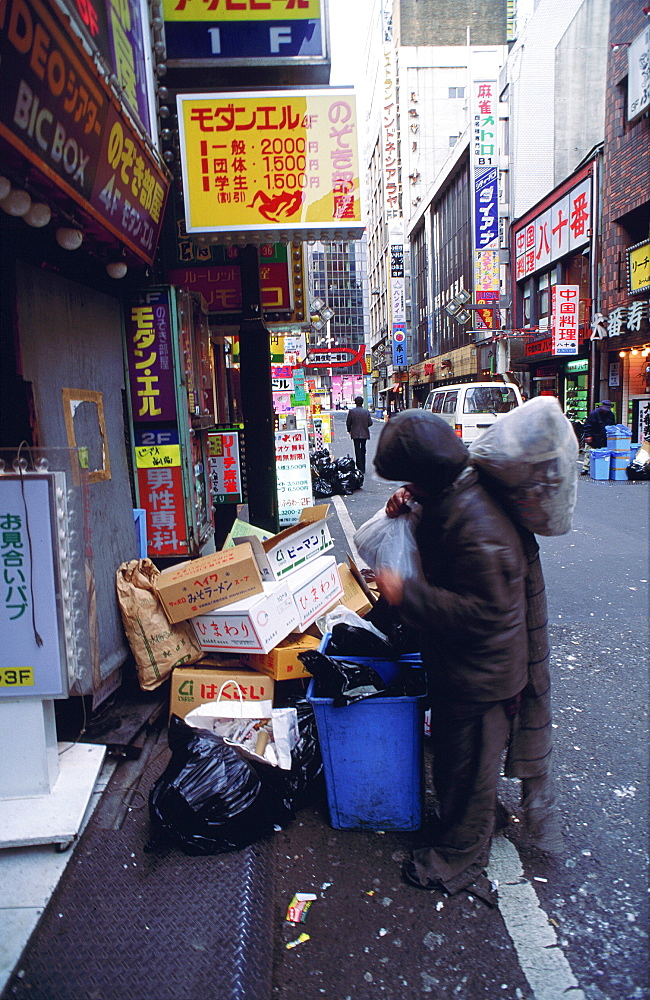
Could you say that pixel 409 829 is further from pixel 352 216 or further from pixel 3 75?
pixel 352 216

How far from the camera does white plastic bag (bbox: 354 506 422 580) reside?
2.32 meters

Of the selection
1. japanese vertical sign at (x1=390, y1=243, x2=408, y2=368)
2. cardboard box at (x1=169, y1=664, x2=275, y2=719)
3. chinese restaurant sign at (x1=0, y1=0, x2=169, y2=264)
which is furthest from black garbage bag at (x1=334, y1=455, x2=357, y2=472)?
japanese vertical sign at (x1=390, y1=243, x2=408, y2=368)

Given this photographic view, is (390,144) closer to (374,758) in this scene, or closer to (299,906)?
(374,758)

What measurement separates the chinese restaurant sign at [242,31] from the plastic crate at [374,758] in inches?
185

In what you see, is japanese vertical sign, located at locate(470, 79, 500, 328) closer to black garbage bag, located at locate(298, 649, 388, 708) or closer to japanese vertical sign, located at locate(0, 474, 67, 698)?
black garbage bag, located at locate(298, 649, 388, 708)

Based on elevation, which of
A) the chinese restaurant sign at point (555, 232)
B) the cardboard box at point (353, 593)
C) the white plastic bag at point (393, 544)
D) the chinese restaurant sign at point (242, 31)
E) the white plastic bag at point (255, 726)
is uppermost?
the chinese restaurant sign at point (555, 232)

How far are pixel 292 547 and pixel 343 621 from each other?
3.40 feet

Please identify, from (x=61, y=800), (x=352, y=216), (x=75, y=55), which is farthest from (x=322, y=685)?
(x=352, y=216)

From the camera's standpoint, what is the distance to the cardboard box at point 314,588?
12.9 feet

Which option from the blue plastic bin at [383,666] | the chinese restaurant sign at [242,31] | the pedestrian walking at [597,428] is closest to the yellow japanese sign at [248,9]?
the chinese restaurant sign at [242,31]

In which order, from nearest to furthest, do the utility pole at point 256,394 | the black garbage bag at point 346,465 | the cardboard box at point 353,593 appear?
the cardboard box at point 353,593 → the utility pole at point 256,394 → the black garbage bag at point 346,465

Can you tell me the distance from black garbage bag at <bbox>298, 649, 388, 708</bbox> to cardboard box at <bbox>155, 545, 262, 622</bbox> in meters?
1.04

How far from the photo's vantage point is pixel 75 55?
249 centimetres

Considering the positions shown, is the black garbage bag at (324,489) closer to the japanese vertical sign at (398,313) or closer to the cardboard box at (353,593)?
the cardboard box at (353,593)
